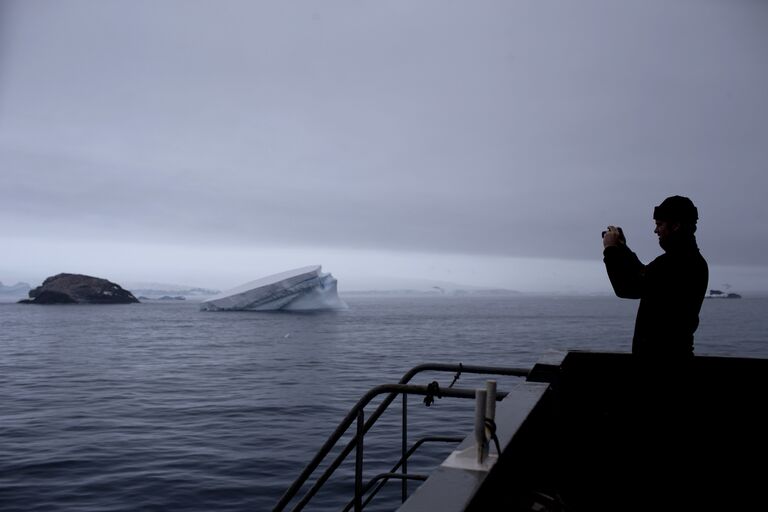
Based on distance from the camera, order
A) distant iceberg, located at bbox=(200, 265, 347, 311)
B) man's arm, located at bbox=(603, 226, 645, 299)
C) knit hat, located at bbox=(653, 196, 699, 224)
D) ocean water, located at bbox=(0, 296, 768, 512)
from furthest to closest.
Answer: distant iceberg, located at bbox=(200, 265, 347, 311) → ocean water, located at bbox=(0, 296, 768, 512) → knit hat, located at bbox=(653, 196, 699, 224) → man's arm, located at bbox=(603, 226, 645, 299)

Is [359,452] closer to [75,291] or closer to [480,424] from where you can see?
[480,424]

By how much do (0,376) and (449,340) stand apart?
95.1 ft

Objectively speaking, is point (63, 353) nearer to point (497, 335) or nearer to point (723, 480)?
point (497, 335)

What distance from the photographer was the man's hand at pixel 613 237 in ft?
10.2

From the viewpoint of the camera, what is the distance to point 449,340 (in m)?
45.4

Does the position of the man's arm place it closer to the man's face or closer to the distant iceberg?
the man's face

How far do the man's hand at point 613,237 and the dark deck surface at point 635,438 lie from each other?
0.69 meters

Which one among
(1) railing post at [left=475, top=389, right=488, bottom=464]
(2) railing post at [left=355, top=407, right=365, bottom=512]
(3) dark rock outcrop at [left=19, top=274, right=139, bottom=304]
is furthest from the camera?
(3) dark rock outcrop at [left=19, top=274, right=139, bottom=304]

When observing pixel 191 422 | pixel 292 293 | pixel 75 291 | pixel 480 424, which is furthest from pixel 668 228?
pixel 75 291

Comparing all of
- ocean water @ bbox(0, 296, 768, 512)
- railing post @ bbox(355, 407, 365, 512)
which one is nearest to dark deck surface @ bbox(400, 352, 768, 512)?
railing post @ bbox(355, 407, 365, 512)

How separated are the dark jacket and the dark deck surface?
0.47 ft

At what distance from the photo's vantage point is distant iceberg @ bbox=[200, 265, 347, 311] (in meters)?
66.2

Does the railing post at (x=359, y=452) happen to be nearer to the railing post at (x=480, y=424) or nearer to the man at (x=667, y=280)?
the railing post at (x=480, y=424)

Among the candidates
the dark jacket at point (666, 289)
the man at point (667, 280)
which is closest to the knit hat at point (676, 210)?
the man at point (667, 280)
